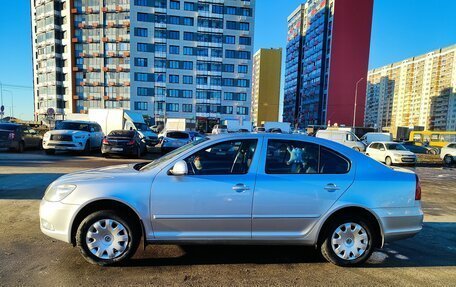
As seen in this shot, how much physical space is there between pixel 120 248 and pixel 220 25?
7036 cm

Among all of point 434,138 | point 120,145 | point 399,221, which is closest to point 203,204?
point 399,221

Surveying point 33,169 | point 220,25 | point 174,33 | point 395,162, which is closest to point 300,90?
point 220,25

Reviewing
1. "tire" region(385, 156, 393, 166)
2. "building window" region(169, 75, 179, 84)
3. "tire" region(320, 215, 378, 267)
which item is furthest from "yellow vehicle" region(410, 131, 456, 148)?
"building window" region(169, 75, 179, 84)

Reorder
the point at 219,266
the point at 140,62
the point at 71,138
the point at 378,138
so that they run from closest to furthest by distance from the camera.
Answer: the point at 219,266 → the point at 71,138 → the point at 378,138 → the point at 140,62

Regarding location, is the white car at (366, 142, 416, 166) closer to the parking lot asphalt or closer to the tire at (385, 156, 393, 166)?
the tire at (385, 156, 393, 166)

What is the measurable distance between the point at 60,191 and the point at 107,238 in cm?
80

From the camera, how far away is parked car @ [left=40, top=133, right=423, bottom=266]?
336 centimetres

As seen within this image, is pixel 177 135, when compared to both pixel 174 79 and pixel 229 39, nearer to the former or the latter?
pixel 174 79

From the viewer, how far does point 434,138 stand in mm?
35438

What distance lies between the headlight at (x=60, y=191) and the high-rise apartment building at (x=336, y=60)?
→ 74.5 meters

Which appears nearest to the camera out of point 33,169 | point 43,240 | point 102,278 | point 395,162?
point 102,278

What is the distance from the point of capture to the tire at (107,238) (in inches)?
134

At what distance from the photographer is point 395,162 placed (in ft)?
55.3

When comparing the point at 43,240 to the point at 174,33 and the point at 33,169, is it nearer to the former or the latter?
the point at 33,169
